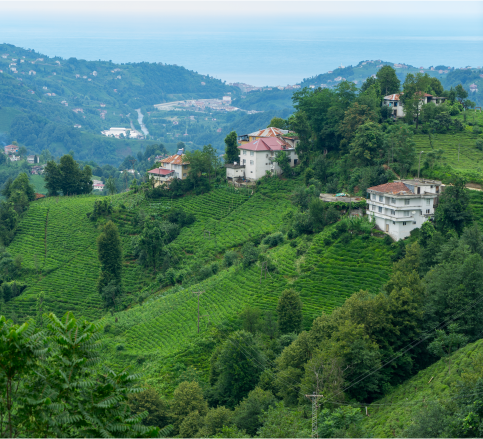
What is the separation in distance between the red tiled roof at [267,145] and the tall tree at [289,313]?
81.5ft

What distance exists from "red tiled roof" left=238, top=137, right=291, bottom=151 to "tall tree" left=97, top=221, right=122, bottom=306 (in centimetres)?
1622

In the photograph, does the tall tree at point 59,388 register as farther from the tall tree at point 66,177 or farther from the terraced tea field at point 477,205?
the tall tree at point 66,177

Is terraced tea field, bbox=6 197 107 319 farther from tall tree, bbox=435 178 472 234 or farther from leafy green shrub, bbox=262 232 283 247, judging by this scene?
tall tree, bbox=435 178 472 234

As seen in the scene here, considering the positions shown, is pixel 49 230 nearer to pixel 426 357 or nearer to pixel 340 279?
pixel 340 279

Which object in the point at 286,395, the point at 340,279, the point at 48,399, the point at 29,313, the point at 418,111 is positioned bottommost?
the point at 29,313

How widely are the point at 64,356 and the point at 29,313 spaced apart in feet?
119

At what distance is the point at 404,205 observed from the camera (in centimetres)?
3525

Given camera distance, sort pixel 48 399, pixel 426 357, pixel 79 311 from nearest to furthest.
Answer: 1. pixel 48 399
2. pixel 426 357
3. pixel 79 311

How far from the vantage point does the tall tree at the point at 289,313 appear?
30250 mm

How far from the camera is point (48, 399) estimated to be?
10.3 meters

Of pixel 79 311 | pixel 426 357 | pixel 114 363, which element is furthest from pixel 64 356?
pixel 79 311

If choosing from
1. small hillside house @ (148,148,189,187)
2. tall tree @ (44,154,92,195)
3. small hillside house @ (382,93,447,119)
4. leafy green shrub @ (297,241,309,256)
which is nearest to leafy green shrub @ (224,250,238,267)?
leafy green shrub @ (297,241,309,256)

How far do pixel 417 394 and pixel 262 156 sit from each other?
33.8m

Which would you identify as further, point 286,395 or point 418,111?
point 418,111
